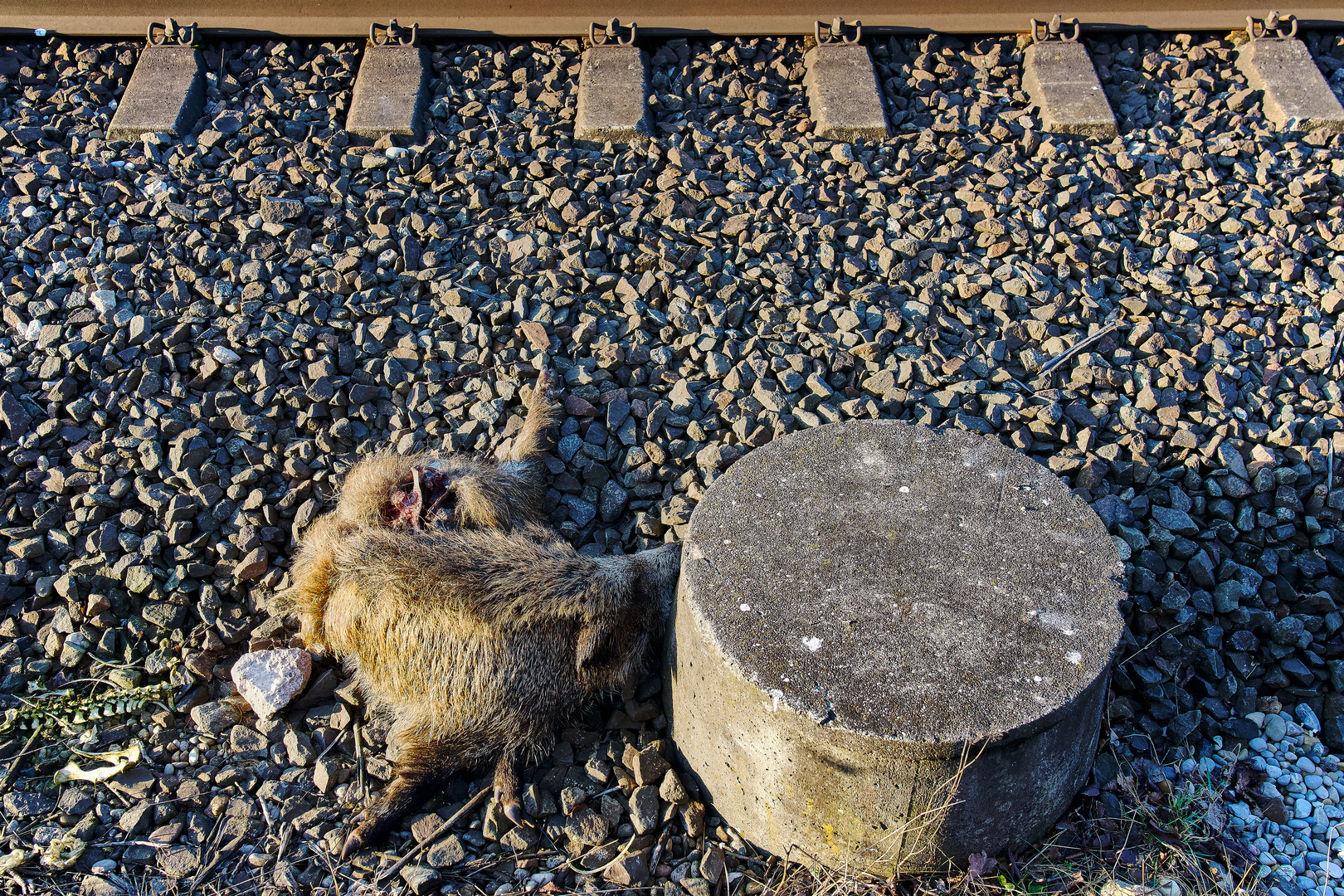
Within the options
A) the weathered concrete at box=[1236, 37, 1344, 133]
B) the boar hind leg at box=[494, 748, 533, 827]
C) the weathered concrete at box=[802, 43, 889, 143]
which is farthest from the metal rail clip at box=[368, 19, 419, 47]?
the weathered concrete at box=[1236, 37, 1344, 133]

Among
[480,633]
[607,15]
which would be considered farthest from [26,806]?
[607,15]

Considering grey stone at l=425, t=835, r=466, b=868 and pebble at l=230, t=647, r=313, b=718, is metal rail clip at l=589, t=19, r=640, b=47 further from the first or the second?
grey stone at l=425, t=835, r=466, b=868

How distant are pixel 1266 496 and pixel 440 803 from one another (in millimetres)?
3413

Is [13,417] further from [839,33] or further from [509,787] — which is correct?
[839,33]

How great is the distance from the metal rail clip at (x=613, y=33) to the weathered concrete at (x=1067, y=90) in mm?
2289

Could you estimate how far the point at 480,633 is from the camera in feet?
11.2

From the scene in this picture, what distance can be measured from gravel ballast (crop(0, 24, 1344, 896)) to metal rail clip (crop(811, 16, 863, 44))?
311 mm

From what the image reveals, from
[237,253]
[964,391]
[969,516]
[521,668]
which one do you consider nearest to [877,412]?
[964,391]

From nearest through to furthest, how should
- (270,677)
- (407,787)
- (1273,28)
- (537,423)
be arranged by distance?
(407,787), (270,677), (537,423), (1273,28)

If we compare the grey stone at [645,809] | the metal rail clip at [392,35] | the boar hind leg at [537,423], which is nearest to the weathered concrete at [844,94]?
the boar hind leg at [537,423]

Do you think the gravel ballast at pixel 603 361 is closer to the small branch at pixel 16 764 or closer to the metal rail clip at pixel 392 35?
the small branch at pixel 16 764

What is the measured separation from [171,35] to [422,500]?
12.4 feet

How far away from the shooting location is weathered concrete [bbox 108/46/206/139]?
519 cm

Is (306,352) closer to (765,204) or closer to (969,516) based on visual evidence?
(765,204)
